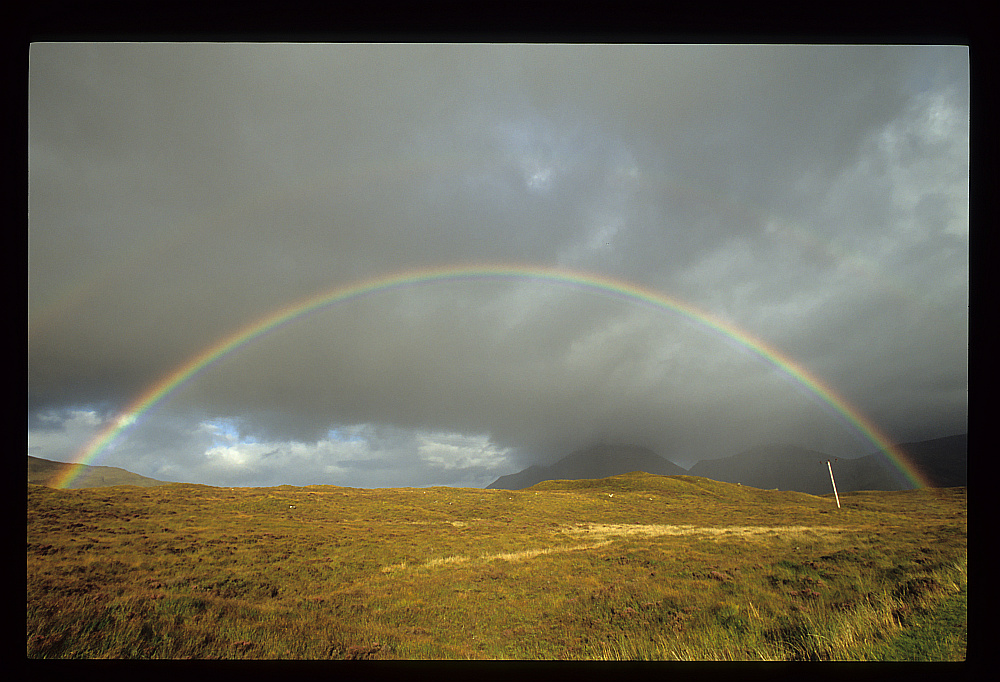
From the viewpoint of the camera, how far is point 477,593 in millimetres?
10438

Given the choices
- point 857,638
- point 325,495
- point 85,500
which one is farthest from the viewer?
point 325,495

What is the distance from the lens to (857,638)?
5023 millimetres

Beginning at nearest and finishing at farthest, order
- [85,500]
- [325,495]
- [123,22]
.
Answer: [123,22] → [85,500] → [325,495]

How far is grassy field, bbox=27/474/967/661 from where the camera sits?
19.6 feet

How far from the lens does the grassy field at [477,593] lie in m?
5.99

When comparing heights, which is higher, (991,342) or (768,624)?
(991,342)

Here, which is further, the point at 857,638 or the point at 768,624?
the point at 768,624
